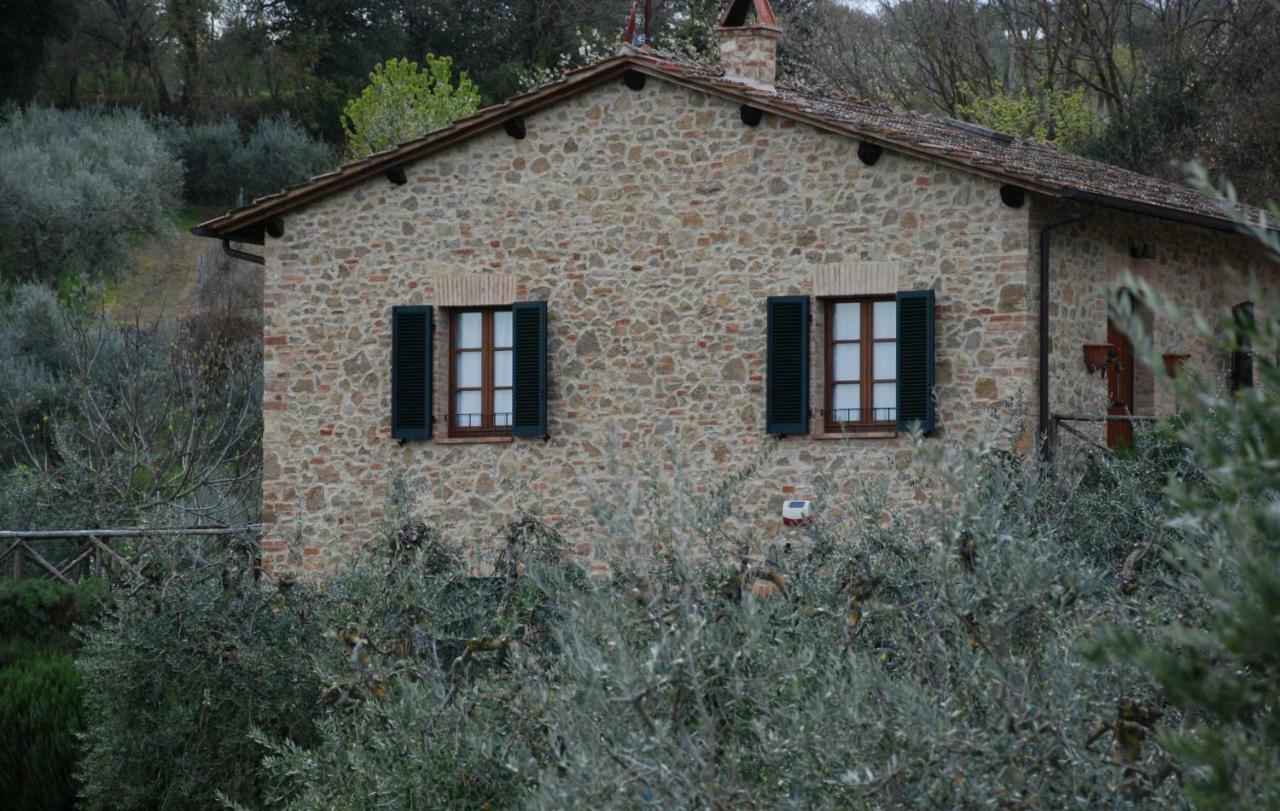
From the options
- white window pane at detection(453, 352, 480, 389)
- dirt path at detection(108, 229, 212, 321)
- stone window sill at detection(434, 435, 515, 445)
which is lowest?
stone window sill at detection(434, 435, 515, 445)

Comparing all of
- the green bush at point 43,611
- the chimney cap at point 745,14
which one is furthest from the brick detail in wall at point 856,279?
the green bush at point 43,611

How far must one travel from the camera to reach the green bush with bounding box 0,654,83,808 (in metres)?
11.3

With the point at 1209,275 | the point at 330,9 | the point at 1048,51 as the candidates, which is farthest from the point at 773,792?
the point at 330,9

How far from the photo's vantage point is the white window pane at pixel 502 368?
15.3 m

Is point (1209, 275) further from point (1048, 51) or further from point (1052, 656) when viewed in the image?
point (1048, 51)

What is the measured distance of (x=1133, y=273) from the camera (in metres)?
15.6

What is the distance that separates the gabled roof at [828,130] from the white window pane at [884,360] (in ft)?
4.92

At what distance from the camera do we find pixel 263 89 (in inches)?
1694

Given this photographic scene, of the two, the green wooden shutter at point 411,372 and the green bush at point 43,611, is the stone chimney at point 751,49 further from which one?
the green bush at point 43,611

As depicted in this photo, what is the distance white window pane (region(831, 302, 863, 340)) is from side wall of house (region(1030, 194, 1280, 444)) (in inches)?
57.7

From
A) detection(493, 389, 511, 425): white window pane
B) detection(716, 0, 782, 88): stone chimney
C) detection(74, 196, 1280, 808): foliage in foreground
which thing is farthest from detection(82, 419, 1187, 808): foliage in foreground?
detection(716, 0, 782, 88): stone chimney

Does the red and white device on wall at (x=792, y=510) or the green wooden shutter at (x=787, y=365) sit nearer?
the red and white device on wall at (x=792, y=510)

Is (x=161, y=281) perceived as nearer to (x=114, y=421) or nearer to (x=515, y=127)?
(x=114, y=421)

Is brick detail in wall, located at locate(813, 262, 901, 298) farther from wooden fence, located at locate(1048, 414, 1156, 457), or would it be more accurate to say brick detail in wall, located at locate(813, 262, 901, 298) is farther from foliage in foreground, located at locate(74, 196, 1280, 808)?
foliage in foreground, located at locate(74, 196, 1280, 808)
